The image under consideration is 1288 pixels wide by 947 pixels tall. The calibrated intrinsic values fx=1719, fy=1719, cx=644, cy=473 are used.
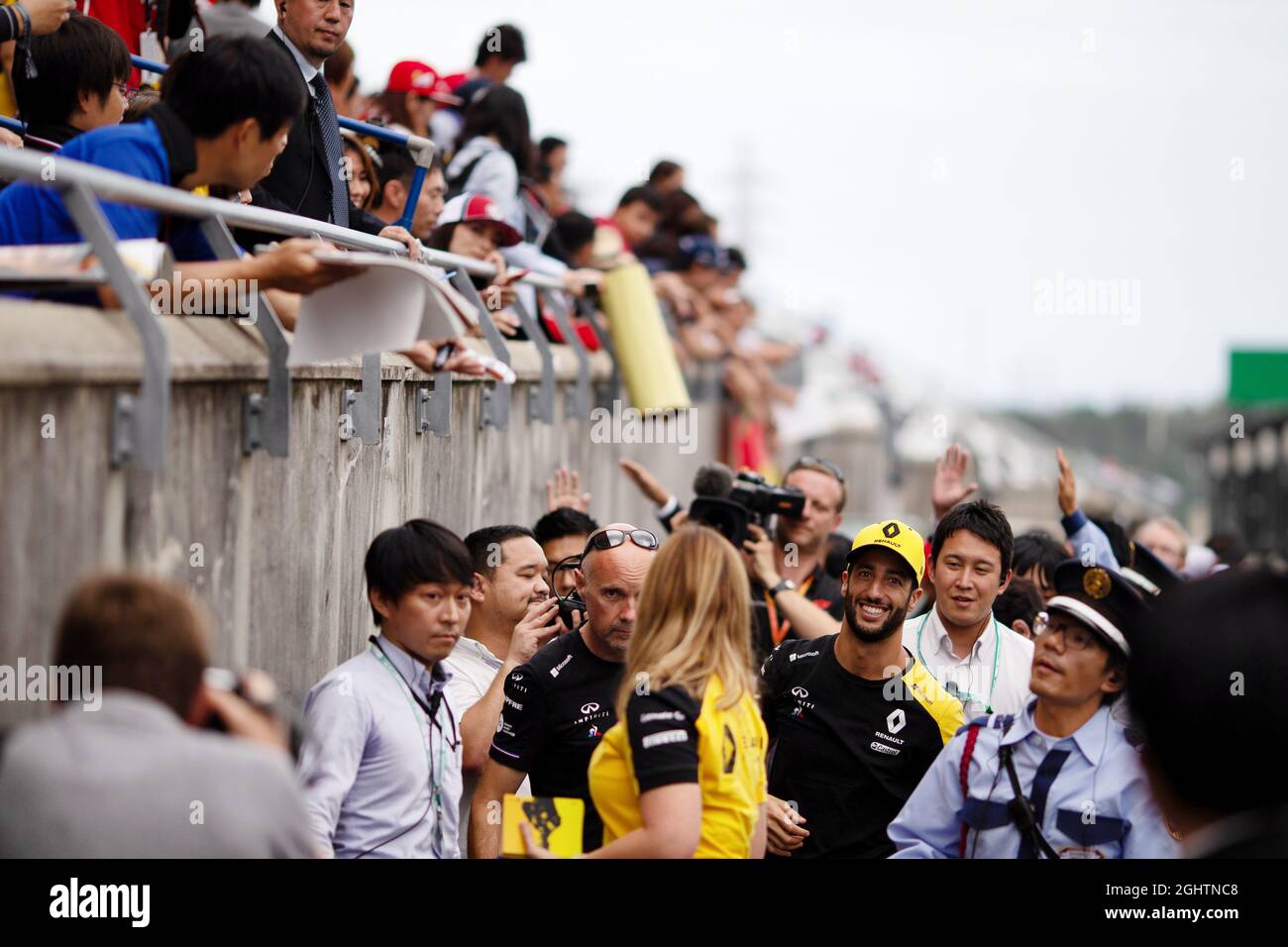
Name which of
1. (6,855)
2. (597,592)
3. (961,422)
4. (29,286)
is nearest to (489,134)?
(597,592)

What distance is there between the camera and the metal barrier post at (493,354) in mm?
6926

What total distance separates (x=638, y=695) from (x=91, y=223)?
1621 millimetres

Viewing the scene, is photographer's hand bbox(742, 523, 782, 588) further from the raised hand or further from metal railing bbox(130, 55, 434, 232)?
metal railing bbox(130, 55, 434, 232)

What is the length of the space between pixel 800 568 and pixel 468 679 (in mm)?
2767

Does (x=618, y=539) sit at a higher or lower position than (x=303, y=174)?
lower

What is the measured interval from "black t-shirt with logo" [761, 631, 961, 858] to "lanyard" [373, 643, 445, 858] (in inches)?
49.0

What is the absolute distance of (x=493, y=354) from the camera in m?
7.46

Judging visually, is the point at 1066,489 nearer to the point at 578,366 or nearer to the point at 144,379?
the point at 578,366

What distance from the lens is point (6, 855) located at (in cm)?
287

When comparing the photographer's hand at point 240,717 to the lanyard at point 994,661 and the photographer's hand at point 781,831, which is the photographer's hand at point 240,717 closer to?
the photographer's hand at point 781,831

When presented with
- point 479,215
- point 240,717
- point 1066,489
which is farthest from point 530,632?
point 1066,489

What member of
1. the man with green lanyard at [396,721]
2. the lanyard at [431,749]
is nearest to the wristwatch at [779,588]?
the man with green lanyard at [396,721]
